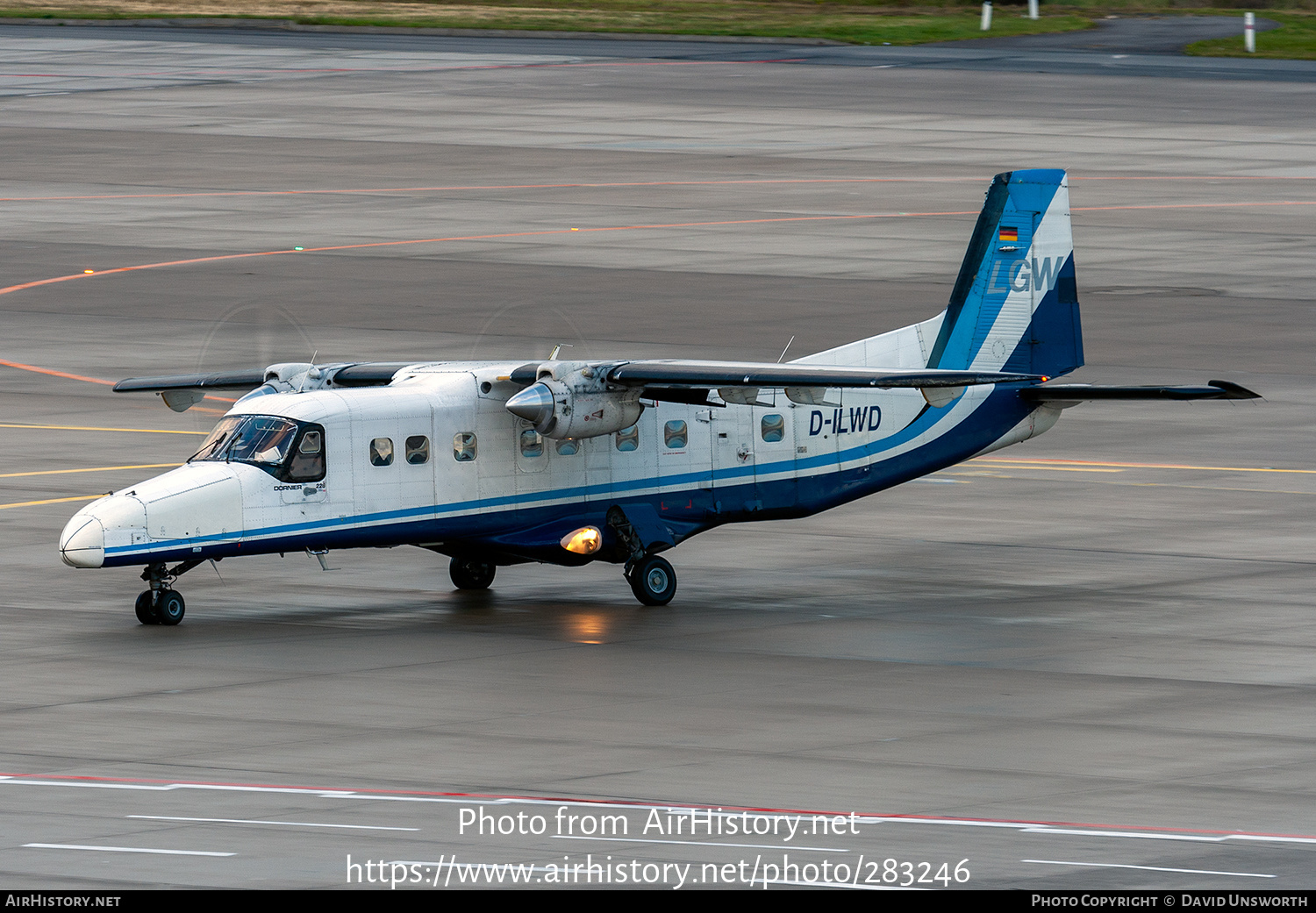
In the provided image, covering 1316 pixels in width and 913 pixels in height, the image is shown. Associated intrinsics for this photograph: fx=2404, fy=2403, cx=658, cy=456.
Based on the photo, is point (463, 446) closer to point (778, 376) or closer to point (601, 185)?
point (778, 376)

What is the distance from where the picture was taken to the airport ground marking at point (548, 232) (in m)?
57.1

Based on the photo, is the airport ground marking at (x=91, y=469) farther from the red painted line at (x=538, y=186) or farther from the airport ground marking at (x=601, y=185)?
the red painted line at (x=538, y=186)

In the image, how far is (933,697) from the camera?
24.0 meters

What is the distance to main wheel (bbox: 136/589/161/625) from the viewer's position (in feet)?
89.2

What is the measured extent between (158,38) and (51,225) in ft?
154

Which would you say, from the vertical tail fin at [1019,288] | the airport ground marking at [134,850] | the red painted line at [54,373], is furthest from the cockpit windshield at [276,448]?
the red painted line at [54,373]

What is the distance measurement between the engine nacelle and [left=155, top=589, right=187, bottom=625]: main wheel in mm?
4356

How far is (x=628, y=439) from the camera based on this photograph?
29.4 metres

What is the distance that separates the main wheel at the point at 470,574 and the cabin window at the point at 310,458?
10.5 ft

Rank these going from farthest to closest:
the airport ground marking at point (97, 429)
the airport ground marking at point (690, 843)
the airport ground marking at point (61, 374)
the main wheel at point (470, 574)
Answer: the airport ground marking at point (61, 374)
the airport ground marking at point (97, 429)
the main wheel at point (470, 574)
the airport ground marking at point (690, 843)

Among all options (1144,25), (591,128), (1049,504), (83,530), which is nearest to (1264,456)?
(1049,504)

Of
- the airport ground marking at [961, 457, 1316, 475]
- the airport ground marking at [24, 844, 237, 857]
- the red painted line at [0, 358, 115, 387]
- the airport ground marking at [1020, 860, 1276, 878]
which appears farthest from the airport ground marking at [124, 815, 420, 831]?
the red painted line at [0, 358, 115, 387]
